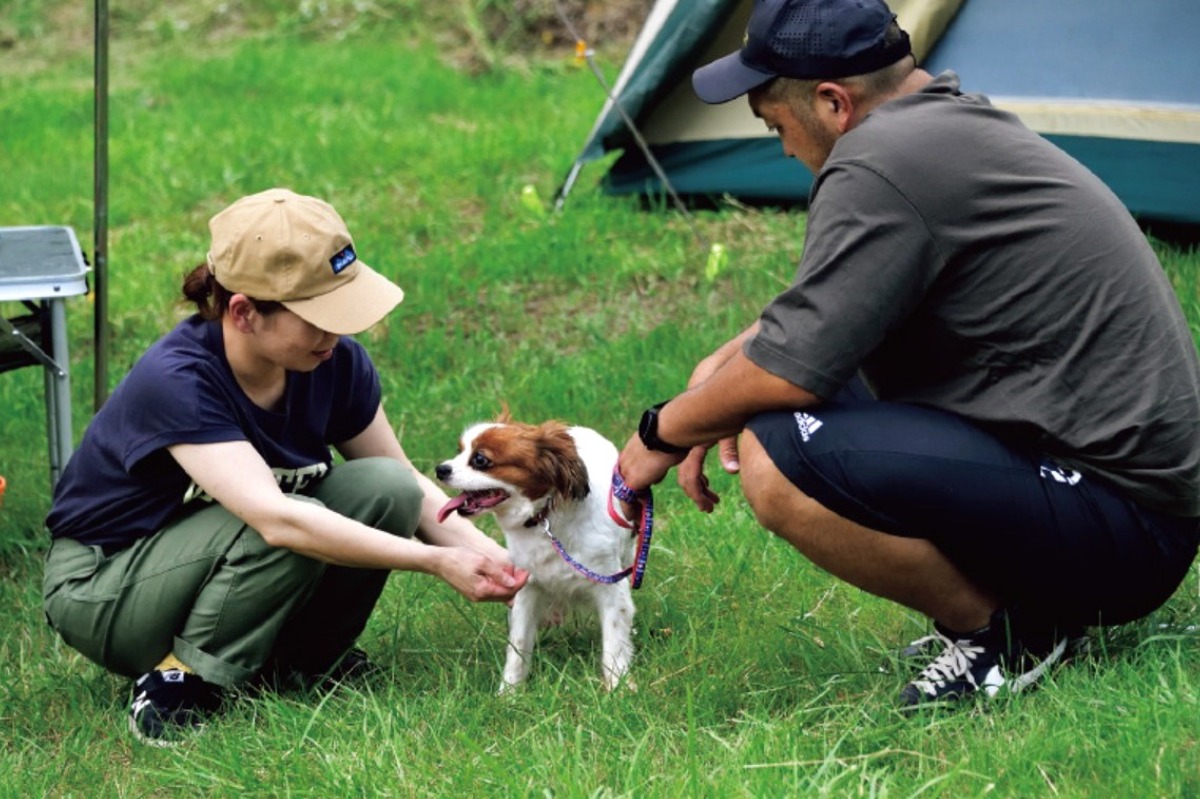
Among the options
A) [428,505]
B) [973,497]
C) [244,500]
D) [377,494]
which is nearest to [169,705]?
[244,500]

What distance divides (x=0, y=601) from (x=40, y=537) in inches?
18.2

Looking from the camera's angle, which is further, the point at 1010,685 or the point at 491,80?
the point at 491,80

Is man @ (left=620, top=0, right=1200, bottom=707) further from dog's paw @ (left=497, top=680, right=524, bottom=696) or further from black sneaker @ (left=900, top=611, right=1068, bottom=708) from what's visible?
dog's paw @ (left=497, top=680, right=524, bottom=696)

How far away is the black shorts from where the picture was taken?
9.69 feet

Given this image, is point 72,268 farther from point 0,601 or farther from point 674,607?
point 674,607

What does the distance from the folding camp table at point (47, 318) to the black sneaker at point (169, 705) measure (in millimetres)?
1267

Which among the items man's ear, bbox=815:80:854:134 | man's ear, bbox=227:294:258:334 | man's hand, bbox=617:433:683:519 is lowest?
man's hand, bbox=617:433:683:519

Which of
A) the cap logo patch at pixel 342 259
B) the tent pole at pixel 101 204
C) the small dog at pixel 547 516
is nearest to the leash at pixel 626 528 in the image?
the small dog at pixel 547 516

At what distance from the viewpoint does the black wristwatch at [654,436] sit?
10.5 feet

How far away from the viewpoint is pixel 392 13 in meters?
10.9

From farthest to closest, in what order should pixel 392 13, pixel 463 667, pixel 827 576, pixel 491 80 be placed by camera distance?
pixel 392 13, pixel 491 80, pixel 827 576, pixel 463 667

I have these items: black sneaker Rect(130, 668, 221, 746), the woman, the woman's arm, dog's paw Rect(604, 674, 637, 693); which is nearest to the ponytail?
the woman

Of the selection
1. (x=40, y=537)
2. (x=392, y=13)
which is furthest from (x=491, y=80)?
(x=40, y=537)

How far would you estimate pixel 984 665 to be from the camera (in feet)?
10.2
